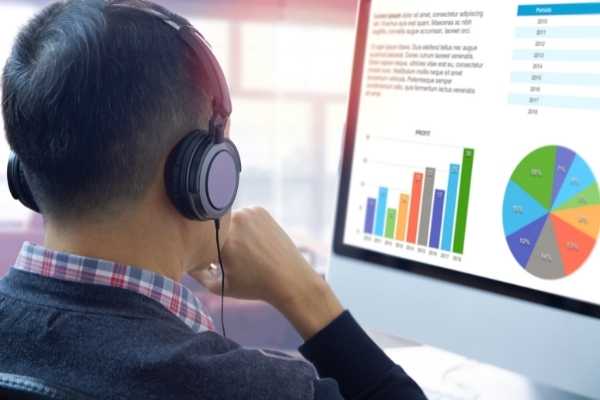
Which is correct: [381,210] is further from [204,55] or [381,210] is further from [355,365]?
[204,55]

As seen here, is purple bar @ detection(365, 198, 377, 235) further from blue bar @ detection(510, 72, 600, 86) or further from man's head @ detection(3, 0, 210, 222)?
man's head @ detection(3, 0, 210, 222)

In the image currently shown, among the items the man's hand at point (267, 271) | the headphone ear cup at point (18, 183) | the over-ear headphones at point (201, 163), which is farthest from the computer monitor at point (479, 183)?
the headphone ear cup at point (18, 183)

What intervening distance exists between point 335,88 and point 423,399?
4.17ft

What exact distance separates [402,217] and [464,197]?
99 mm

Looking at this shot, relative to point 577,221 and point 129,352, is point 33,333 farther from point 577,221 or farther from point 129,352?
point 577,221

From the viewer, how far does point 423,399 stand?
722 mm

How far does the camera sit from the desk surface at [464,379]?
96 centimetres

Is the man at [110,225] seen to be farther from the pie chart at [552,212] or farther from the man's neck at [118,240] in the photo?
the pie chart at [552,212]

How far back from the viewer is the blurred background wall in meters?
1.68

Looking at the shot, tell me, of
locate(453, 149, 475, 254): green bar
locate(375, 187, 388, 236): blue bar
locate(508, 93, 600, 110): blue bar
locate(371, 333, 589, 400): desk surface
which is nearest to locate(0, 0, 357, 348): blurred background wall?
locate(371, 333, 589, 400): desk surface

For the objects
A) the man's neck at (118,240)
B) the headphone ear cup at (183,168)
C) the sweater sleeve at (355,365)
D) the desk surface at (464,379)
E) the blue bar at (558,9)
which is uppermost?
the blue bar at (558,9)

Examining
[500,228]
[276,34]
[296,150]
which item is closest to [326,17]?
[276,34]

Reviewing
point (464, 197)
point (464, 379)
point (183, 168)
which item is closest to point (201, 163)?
point (183, 168)

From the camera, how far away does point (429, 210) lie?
3.07 feet
